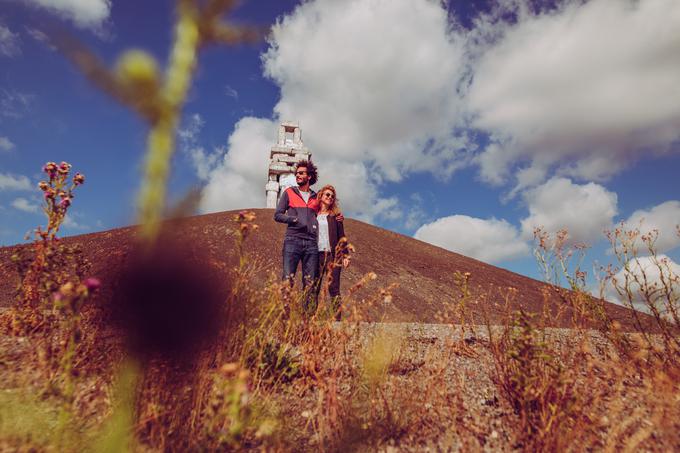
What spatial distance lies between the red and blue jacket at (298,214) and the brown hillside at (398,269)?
3894mm

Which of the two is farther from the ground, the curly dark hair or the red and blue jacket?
the curly dark hair

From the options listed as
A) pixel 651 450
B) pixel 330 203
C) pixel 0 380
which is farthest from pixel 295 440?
pixel 330 203

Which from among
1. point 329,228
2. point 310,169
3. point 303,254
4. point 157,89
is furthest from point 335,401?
point 310,169

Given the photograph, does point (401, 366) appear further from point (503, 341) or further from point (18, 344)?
point (18, 344)

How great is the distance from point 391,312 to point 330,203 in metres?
6.06

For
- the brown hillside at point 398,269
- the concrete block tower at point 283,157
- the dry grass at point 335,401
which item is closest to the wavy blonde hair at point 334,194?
the dry grass at point 335,401

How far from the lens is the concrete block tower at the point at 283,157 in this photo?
1866 cm

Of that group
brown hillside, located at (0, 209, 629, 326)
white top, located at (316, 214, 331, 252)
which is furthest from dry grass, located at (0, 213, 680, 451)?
brown hillside, located at (0, 209, 629, 326)

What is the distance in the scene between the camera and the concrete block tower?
18.7m

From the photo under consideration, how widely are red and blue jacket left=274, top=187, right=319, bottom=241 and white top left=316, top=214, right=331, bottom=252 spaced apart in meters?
0.06

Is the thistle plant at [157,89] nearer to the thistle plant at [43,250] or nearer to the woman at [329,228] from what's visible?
the thistle plant at [43,250]

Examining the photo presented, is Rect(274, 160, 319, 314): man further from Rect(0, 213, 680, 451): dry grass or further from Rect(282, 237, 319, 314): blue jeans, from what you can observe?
Rect(0, 213, 680, 451): dry grass

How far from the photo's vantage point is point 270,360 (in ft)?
8.02

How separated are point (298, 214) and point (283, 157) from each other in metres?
14.9
